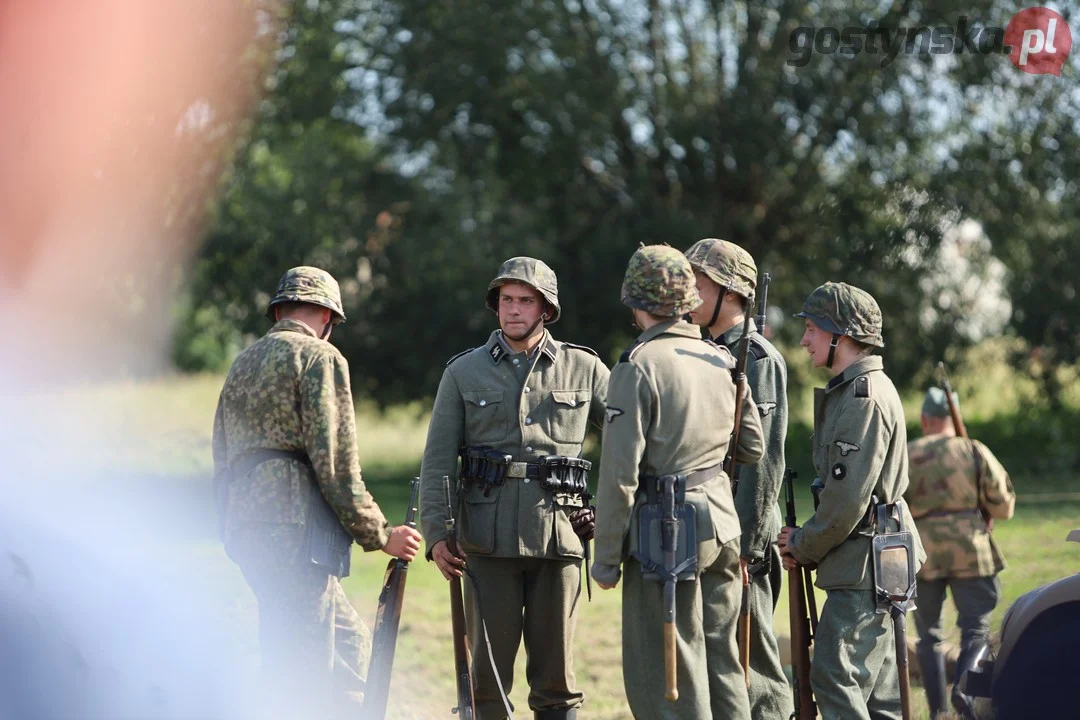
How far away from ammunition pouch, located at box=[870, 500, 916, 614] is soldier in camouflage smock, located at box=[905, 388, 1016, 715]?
84.1 inches

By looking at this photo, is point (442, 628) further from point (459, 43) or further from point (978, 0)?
point (978, 0)

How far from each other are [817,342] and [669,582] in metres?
1.52

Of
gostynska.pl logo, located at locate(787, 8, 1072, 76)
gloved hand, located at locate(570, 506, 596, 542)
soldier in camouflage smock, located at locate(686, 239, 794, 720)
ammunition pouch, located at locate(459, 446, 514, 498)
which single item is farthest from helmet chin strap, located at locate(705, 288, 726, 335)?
gostynska.pl logo, located at locate(787, 8, 1072, 76)

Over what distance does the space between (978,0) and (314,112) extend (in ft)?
35.2

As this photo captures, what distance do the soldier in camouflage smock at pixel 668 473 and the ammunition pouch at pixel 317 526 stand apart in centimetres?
Result: 119

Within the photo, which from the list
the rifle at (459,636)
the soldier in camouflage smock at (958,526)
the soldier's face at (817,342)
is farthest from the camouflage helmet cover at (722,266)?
the soldier in camouflage smock at (958,526)

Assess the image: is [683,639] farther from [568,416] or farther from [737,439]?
[568,416]

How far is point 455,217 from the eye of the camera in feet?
72.9

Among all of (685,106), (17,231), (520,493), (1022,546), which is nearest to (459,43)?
(685,106)

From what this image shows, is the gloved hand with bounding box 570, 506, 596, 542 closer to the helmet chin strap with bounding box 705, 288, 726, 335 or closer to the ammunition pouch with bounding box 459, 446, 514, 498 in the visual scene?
the ammunition pouch with bounding box 459, 446, 514, 498

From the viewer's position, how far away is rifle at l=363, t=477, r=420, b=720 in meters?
5.62

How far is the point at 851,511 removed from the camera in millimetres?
5570

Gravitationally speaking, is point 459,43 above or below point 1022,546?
above

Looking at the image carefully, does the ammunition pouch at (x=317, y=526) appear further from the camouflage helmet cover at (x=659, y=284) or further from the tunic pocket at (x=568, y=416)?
the camouflage helmet cover at (x=659, y=284)
